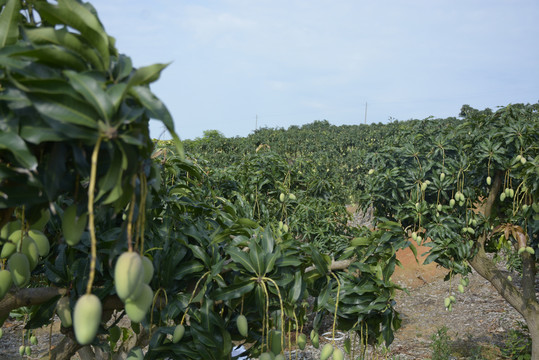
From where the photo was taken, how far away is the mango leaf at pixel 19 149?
0.77 metres

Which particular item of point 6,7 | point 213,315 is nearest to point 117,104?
point 6,7

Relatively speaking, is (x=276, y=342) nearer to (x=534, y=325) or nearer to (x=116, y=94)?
(x=116, y=94)

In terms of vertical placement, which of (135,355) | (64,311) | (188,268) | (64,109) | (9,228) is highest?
(64,109)

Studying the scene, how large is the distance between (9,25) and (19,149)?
1.06 ft

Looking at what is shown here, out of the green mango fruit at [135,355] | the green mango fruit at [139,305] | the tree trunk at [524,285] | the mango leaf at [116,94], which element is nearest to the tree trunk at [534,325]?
the tree trunk at [524,285]

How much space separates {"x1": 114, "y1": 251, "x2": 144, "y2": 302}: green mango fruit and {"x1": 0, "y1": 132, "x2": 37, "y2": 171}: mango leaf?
216 millimetres

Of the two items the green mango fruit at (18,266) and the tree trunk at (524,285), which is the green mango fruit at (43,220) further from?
the tree trunk at (524,285)

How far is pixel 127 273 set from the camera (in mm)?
808

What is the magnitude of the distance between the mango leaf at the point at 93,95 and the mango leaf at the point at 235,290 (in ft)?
3.23

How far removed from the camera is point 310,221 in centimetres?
462

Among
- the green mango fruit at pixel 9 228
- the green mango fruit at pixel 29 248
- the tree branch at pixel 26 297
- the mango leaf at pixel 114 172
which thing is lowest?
the tree branch at pixel 26 297

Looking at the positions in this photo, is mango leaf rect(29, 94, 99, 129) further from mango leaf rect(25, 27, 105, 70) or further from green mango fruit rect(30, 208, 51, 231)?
green mango fruit rect(30, 208, 51, 231)

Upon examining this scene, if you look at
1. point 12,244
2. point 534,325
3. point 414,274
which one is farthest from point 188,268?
point 414,274

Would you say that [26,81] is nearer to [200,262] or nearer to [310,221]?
[200,262]
